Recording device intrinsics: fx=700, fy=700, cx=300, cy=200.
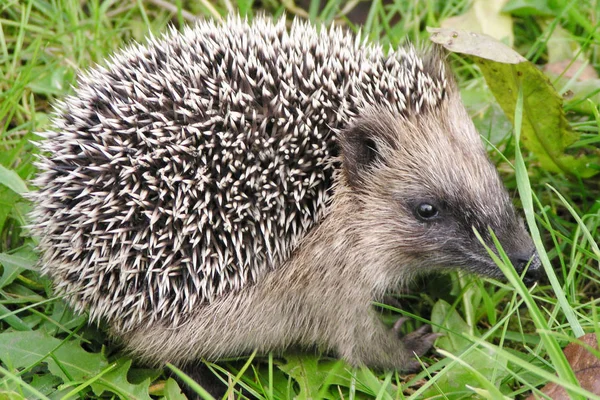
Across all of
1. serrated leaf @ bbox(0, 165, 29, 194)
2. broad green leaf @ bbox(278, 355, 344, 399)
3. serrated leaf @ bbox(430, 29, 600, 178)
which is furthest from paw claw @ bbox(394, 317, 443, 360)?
serrated leaf @ bbox(0, 165, 29, 194)

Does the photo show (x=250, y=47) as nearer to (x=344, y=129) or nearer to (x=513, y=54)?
(x=344, y=129)

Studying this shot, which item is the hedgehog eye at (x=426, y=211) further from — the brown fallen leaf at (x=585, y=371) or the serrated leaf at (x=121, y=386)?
the serrated leaf at (x=121, y=386)

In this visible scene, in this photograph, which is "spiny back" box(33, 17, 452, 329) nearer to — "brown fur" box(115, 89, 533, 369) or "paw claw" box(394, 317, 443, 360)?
"brown fur" box(115, 89, 533, 369)

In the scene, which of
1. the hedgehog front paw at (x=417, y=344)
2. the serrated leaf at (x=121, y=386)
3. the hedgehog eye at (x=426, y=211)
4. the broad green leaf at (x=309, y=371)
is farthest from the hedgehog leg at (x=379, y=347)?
the serrated leaf at (x=121, y=386)

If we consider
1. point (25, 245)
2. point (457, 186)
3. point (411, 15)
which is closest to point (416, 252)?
point (457, 186)

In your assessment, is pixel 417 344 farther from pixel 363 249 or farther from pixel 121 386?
pixel 121 386

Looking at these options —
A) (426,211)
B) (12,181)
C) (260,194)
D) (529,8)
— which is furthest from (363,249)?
(529,8)
